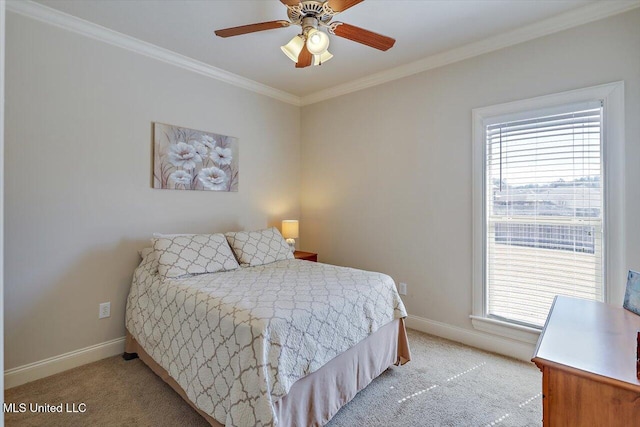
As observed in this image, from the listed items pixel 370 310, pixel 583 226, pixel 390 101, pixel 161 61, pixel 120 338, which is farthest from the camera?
pixel 390 101

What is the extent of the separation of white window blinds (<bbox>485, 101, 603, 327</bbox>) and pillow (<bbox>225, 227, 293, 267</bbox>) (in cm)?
189

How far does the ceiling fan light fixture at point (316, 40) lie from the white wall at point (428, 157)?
1538 mm

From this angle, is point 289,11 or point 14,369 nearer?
point 289,11

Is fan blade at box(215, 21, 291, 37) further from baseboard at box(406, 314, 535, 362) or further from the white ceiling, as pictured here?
baseboard at box(406, 314, 535, 362)

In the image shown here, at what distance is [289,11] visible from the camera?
184 cm

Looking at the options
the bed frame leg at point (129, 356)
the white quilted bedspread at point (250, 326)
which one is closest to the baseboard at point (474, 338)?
the white quilted bedspread at point (250, 326)

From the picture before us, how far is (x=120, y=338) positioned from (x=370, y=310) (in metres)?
2.16

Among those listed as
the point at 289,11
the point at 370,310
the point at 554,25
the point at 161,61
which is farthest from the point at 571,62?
the point at 161,61

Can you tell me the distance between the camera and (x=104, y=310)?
2.58 meters

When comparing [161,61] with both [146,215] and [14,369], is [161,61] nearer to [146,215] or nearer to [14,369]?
[146,215]

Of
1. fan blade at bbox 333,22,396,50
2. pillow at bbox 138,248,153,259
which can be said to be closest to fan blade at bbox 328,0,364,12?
fan blade at bbox 333,22,396,50

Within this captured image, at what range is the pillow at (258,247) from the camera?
2822mm

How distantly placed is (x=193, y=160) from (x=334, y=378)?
2362mm

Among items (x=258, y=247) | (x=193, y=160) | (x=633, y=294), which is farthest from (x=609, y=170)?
(x=193, y=160)
